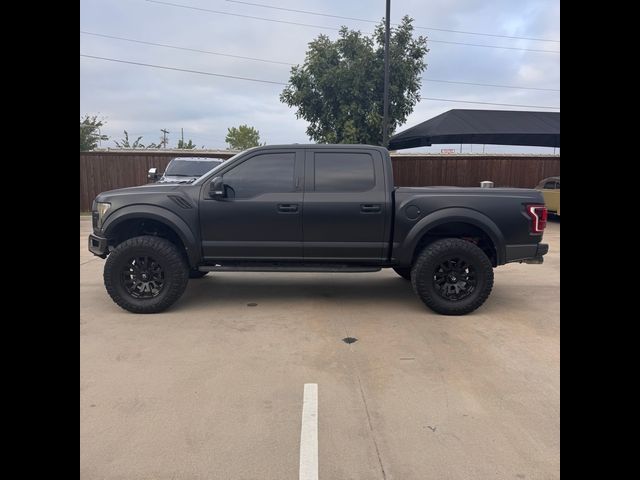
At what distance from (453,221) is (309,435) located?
302 centimetres

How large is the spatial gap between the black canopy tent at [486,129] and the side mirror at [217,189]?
1277 cm

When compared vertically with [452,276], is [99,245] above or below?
above

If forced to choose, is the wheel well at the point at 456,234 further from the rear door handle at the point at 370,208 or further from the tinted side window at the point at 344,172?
the tinted side window at the point at 344,172

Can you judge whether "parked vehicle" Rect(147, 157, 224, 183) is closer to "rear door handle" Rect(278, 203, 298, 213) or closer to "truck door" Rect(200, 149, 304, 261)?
"truck door" Rect(200, 149, 304, 261)

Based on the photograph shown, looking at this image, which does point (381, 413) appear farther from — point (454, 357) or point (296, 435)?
point (454, 357)

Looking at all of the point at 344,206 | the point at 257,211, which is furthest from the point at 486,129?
the point at 257,211

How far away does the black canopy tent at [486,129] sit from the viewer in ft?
52.8

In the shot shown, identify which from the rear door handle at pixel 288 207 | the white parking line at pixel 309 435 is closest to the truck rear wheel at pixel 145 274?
the rear door handle at pixel 288 207

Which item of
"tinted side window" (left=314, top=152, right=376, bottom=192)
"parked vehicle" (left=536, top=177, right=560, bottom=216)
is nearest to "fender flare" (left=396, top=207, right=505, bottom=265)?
"tinted side window" (left=314, top=152, right=376, bottom=192)

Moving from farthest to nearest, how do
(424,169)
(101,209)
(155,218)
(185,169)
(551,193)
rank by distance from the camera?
(424,169), (551,193), (185,169), (101,209), (155,218)

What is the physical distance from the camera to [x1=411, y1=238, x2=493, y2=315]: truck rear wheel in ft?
15.5

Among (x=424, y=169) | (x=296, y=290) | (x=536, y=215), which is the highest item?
(x=424, y=169)

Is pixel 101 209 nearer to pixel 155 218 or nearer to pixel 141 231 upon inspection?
pixel 141 231

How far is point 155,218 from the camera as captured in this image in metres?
4.71
